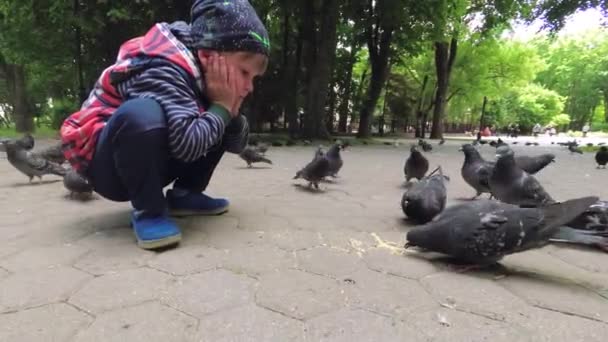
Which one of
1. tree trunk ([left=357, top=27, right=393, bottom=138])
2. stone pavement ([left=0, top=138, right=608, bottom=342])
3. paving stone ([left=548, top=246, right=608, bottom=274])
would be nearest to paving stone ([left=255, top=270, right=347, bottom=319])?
stone pavement ([left=0, top=138, right=608, bottom=342])

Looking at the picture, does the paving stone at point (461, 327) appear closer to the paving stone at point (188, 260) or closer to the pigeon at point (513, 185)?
the paving stone at point (188, 260)

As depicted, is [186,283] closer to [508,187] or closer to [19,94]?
[508,187]

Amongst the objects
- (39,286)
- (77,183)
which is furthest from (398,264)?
(77,183)

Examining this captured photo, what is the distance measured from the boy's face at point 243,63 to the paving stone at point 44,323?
1411 mm

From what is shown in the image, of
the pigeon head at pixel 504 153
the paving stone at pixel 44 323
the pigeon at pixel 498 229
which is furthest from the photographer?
the pigeon head at pixel 504 153

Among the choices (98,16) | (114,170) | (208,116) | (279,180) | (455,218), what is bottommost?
(279,180)

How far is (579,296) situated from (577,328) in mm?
354

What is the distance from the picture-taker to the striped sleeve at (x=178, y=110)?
6.69 feet

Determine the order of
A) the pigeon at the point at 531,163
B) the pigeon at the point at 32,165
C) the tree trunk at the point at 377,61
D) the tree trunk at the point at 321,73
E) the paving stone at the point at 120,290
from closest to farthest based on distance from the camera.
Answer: the paving stone at the point at 120,290, the pigeon at the point at 32,165, the pigeon at the point at 531,163, the tree trunk at the point at 321,73, the tree trunk at the point at 377,61

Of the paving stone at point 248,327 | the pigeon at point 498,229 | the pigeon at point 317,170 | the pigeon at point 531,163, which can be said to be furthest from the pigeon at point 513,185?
the paving stone at point 248,327

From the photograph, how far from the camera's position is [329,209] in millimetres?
3475

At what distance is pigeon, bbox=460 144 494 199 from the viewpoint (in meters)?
3.93

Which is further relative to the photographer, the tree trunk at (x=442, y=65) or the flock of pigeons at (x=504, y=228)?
the tree trunk at (x=442, y=65)

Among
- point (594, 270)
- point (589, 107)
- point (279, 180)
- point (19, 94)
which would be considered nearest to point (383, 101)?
point (19, 94)
